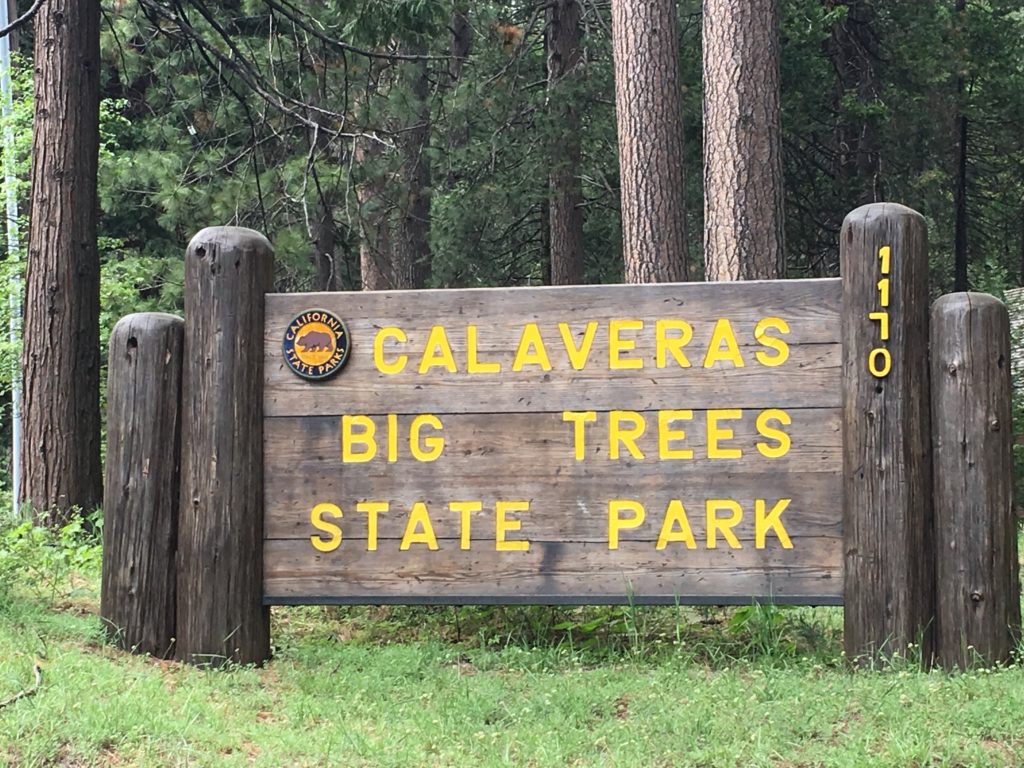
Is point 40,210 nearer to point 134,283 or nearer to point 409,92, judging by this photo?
point 134,283

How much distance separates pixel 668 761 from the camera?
4.04 m

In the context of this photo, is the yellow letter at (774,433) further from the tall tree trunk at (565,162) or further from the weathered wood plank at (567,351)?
the tall tree trunk at (565,162)

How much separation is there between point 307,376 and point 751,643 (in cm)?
245

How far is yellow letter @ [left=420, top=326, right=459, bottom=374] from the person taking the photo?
5.47m

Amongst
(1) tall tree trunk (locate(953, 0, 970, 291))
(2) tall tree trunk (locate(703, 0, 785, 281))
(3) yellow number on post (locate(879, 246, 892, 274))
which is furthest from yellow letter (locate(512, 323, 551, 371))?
(1) tall tree trunk (locate(953, 0, 970, 291))

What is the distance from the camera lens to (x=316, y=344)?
553cm

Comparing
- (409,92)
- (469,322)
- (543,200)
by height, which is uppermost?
(409,92)

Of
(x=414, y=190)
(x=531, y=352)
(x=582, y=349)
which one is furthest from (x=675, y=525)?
(x=414, y=190)

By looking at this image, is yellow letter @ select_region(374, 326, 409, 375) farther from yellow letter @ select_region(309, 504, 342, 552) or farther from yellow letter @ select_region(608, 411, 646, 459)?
yellow letter @ select_region(608, 411, 646, 459)

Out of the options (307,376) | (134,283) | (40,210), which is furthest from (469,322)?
(134,283)

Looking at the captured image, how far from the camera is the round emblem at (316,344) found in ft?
18.1

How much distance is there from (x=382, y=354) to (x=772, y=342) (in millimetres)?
1803

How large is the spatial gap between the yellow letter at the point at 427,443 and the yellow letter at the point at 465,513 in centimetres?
25

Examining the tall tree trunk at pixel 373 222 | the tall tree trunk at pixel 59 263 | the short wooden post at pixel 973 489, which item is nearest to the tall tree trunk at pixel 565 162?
the tall tree trunk at pixel 373 222
